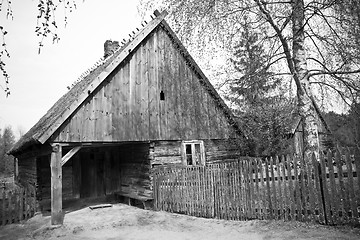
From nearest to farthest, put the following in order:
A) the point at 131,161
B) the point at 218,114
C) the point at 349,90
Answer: the point at 349,90
the point at 131,161
the point at 218,114

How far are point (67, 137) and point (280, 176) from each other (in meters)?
7.49

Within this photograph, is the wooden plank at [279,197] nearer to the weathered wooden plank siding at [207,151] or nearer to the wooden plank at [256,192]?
the wooden plank at [256,192]

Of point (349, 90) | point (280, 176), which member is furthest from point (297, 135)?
point (280, 176)

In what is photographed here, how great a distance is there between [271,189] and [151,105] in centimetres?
671

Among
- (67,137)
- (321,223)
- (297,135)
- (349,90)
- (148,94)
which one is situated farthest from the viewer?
(297,135)

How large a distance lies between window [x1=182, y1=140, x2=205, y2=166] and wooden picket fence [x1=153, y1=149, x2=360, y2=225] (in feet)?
8.67

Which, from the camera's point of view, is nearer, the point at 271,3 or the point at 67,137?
the point at 271,3

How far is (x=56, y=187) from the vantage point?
32.8ft

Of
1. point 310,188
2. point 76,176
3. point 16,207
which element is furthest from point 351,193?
point 76,176

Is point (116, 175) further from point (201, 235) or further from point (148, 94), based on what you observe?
point (201, 235)

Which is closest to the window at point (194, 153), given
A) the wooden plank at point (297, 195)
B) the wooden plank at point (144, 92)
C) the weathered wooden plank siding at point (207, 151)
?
the weathered wooden plank siding at point (207, 151)

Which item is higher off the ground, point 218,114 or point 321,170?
point 218,114

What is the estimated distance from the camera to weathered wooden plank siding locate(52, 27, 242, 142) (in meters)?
11.2

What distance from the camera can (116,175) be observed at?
15.2m
